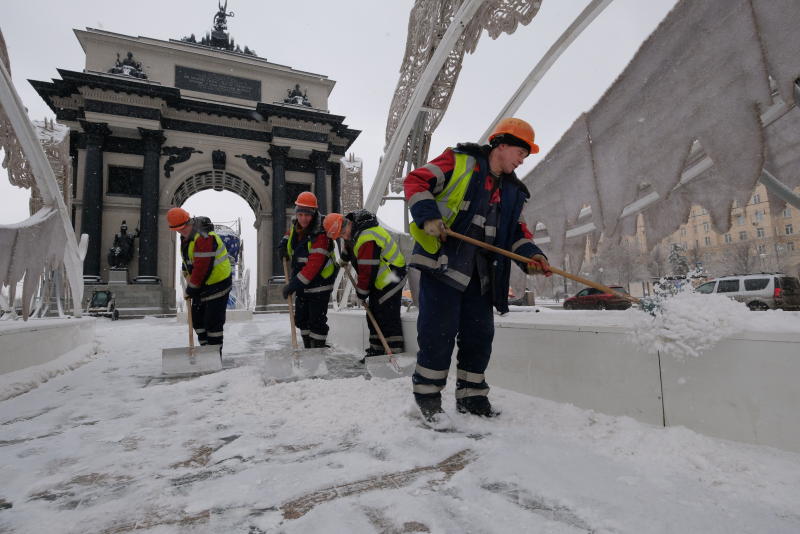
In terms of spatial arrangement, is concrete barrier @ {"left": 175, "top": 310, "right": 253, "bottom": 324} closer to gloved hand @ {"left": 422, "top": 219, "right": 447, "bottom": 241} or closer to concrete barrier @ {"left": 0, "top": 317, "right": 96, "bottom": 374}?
concrete barrier @ {"left": 0, "top": 317, "right": 96, "bottom": 374}

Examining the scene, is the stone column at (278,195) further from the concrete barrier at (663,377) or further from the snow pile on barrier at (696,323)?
the snow pile on barrier at (696,323)

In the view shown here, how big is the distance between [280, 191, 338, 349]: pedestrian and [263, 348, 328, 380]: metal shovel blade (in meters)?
0.84

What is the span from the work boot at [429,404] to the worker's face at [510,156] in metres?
1.31

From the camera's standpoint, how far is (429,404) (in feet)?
6.89

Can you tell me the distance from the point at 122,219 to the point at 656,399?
22761 millimetres

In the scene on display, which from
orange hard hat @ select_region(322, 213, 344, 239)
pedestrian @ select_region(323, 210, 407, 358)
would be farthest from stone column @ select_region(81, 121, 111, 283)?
pedestrian @ select_region(323, 210, 407, 358)

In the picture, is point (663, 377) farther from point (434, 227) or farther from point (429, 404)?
point (434, 227)

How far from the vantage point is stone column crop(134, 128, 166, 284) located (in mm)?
18547

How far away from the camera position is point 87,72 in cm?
1898

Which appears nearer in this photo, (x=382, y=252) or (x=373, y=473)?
(x=373, y=473)

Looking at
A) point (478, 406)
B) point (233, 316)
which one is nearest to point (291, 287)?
point (478, 406)

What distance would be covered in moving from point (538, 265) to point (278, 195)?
2119cm

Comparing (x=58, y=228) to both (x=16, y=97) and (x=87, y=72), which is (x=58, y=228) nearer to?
(x=16, y=97)

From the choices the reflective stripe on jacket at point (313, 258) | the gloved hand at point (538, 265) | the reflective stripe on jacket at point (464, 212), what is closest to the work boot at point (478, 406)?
the reflective stripe on jacket at point (464, 212)
